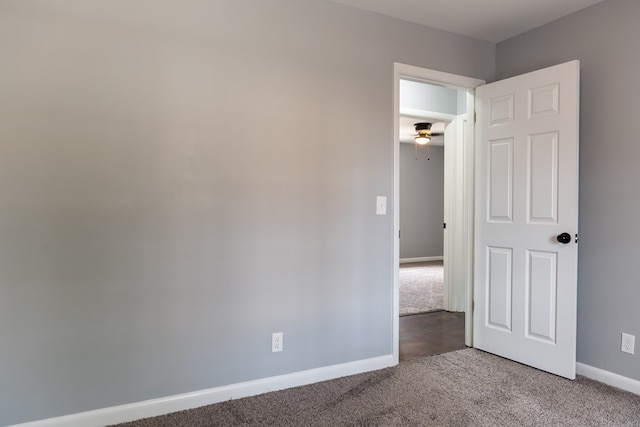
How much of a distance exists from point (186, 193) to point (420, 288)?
4124mm

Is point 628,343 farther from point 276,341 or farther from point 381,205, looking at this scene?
point 276,341

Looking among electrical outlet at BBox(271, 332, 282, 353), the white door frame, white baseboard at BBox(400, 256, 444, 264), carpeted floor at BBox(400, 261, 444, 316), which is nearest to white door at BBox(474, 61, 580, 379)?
the white door frame

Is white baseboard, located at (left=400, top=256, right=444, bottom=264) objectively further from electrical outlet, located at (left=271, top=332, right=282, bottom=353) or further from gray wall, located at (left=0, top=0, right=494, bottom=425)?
electrical outlet, located at (left=271, top=332, right=282, bottom=353)

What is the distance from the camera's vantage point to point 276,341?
2.39 meters

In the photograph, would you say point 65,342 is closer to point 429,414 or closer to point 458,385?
point 429,414

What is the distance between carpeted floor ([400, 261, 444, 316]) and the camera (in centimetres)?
450

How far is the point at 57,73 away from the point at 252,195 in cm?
114

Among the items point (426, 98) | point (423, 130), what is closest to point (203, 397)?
point (426, 98)

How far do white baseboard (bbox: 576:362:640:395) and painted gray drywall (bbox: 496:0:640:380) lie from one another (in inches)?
1.4

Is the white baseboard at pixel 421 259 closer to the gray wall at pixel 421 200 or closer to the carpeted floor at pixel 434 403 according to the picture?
the gray wall at pixel 421 200

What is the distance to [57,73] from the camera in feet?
6.23

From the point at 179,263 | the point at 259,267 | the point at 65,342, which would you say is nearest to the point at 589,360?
the point at 259,267

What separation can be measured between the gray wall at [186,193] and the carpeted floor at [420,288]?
188 cm

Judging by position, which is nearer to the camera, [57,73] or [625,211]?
[57,73]
